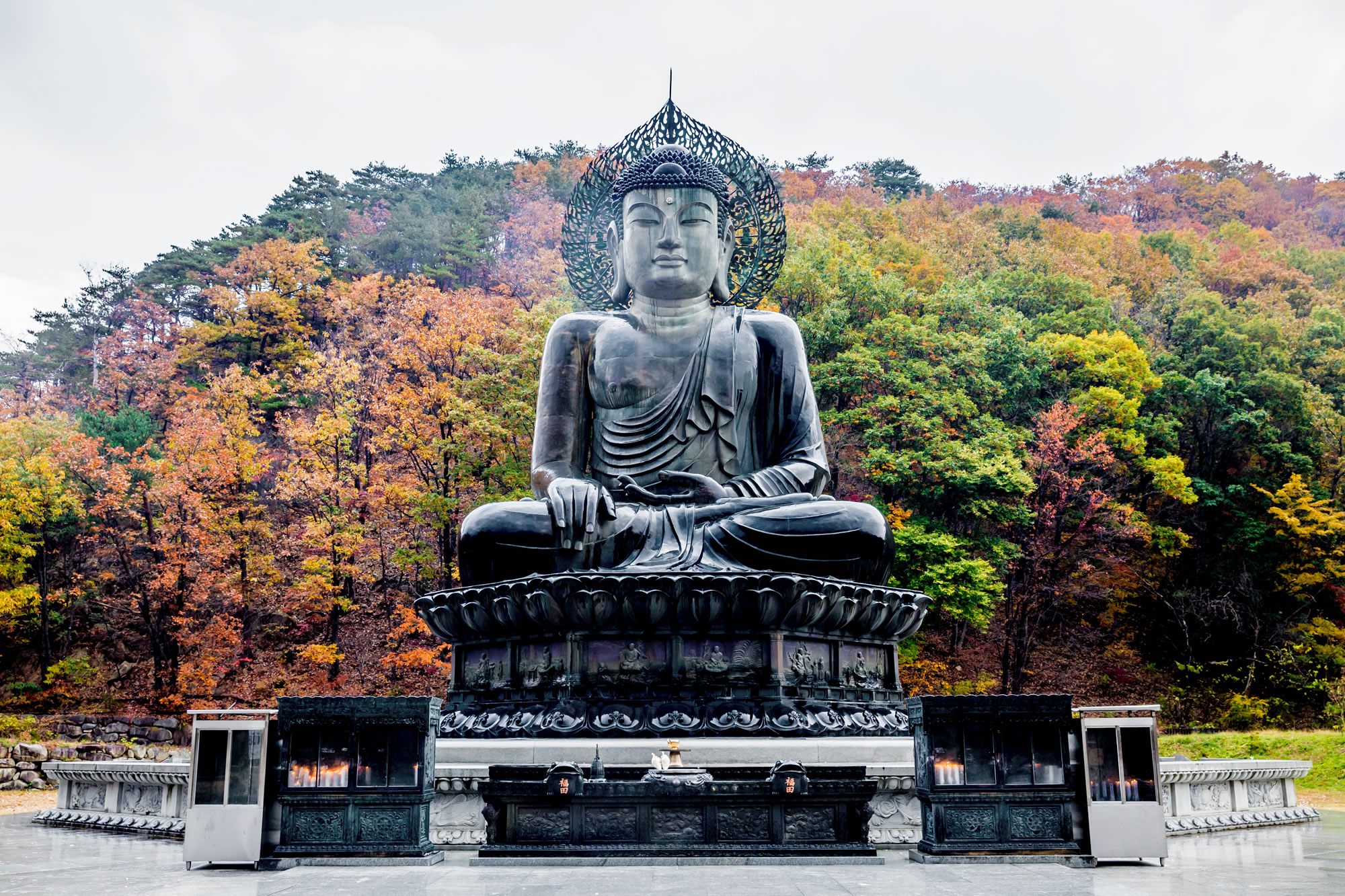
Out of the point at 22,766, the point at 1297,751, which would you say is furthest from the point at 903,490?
the point at 22,766

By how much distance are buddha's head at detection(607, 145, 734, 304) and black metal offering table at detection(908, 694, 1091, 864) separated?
16.8 ft

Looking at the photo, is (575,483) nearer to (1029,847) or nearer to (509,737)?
(509,737)

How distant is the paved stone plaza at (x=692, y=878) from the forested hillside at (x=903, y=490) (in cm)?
1254

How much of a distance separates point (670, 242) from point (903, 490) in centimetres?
1143

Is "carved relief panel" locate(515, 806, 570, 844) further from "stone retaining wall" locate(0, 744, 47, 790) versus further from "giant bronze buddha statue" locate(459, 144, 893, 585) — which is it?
"stone retaining wall" locate(0, 744, 47, 790)

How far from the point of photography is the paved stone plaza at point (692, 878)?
14.2ft

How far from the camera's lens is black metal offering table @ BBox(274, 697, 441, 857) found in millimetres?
5395

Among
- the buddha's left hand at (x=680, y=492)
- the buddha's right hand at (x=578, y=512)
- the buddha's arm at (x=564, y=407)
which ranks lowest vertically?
the buddha's right hand at (x=578, y=512)

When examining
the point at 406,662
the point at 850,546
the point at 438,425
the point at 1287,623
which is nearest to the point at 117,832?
the point at 850,546

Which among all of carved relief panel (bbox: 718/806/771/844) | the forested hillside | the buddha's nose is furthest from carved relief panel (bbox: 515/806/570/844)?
the forested hillside

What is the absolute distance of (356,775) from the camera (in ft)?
17.9

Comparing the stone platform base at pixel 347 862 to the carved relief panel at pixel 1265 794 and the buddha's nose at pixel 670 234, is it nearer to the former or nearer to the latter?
the buddha's nose at pixel 670 234

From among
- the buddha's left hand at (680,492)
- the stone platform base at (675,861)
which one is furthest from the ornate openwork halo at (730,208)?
the stone platform base at (675,861)

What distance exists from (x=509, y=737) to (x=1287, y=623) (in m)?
18.9
